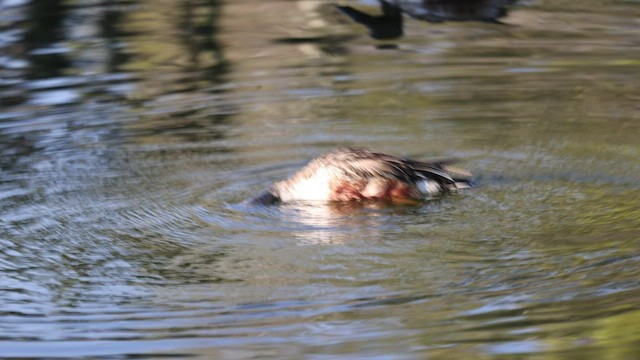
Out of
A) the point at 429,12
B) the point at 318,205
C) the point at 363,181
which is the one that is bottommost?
the point at 318,205

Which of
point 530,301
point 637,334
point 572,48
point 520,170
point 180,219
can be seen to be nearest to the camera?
point 637,334

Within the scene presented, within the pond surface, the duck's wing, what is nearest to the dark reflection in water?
the pond surface

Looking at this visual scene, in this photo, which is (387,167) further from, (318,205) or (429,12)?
(429,12)

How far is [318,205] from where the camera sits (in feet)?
25.3

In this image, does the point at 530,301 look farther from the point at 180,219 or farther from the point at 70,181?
the point at 70,181

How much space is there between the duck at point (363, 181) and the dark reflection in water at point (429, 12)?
556cm

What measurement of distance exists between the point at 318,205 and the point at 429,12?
668 cm

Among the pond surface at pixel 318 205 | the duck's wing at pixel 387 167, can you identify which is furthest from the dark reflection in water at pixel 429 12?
the duck's wing at pixel 387 167

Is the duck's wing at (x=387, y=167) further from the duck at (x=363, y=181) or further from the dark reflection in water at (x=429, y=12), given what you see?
the dark reflection in water at (x=429, y=12)

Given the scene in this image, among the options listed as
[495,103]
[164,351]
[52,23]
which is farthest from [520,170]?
[52,23]

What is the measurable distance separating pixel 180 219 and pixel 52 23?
7895 millimetres

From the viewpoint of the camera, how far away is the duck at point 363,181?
24.9ft

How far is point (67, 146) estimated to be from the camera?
365 inches

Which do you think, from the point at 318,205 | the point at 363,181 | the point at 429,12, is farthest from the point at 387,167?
the point at 429,12
